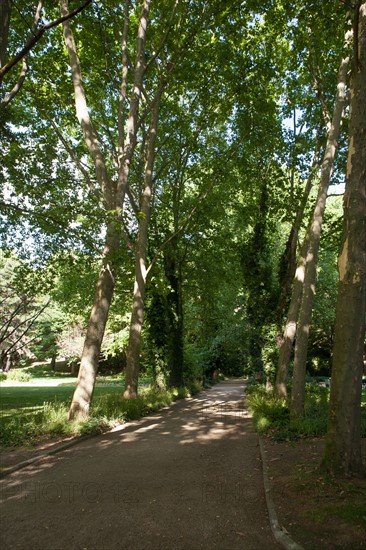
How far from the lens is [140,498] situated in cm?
489

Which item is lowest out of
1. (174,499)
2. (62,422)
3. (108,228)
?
(174,499)

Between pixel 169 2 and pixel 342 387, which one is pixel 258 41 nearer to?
pixel 169 2

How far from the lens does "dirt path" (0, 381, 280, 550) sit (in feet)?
12.5

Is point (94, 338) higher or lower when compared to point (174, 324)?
lower

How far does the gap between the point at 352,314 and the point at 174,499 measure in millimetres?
3476

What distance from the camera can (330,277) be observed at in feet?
89.1

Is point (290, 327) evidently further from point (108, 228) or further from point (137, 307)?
point (108, 228)

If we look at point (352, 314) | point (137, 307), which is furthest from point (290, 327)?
point (352, 314)

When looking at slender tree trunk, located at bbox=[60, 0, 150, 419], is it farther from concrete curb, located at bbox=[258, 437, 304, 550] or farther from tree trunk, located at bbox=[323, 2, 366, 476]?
concrete curb, located at bbox=[258, 437, 304, 550]

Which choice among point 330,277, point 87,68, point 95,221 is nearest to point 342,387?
point 95,221

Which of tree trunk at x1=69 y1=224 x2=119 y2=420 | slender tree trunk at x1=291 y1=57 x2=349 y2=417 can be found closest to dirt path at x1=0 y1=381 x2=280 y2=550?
tree trunk at x1=69 y1=224 x2=119 y2=420

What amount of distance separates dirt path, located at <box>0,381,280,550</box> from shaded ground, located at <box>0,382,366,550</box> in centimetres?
1

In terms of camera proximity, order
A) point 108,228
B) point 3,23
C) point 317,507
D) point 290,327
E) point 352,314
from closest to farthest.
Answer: point 317,507 → point 352,314 → point 3,23 → point 108,228 → point 290,327

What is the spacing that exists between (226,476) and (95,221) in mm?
6850
